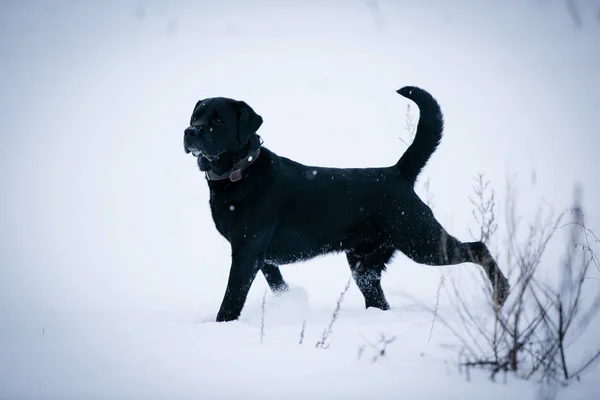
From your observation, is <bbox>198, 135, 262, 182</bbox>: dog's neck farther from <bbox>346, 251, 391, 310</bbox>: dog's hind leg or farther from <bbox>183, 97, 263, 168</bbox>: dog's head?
<bbox>346, 251, 391, 310</bbox>: dog's hind leg

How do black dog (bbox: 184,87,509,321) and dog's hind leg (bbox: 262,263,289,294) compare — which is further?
dog's hind leg (bbox: 262,263,289,294)

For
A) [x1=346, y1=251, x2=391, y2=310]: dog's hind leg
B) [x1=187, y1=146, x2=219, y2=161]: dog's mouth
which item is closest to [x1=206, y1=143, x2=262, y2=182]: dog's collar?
[x1=187, y1=146, x2=219, y2=161]: dog's mouth

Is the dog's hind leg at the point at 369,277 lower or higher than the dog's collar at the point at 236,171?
lower

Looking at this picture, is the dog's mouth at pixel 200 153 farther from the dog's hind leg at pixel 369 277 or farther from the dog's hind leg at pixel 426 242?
the dog's hind leg at pixel 426 242

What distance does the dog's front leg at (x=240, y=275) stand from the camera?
10.4 feet

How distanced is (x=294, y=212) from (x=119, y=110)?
175 meters

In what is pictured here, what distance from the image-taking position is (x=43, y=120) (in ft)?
429

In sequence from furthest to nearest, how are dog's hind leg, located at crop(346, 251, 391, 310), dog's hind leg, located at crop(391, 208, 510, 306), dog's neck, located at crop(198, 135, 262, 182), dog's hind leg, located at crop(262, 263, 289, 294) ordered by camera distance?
dog's hind leg, located at crop(346, 251, 391, 310), dog's hind leg, located at crop(262, 263, 289, 294), dog's hind leg, located at crop(391, 208, 510, 306), dog's neck, located at crop(198, 135, 262, 182)

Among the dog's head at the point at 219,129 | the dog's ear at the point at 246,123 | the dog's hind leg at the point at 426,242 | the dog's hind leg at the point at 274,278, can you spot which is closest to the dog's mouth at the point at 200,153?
the dog's head at the point at 219,129

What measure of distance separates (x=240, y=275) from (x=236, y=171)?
0.85 meters

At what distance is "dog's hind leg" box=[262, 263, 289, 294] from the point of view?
3833mm

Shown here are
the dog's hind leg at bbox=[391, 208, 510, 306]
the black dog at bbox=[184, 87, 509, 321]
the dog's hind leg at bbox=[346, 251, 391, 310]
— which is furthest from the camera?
the dog's hind leg at bbox=[346, 251, 391, 310]

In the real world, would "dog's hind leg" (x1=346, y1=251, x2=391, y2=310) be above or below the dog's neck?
below

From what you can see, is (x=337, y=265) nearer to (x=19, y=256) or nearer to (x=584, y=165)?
(x=19, y=256)
